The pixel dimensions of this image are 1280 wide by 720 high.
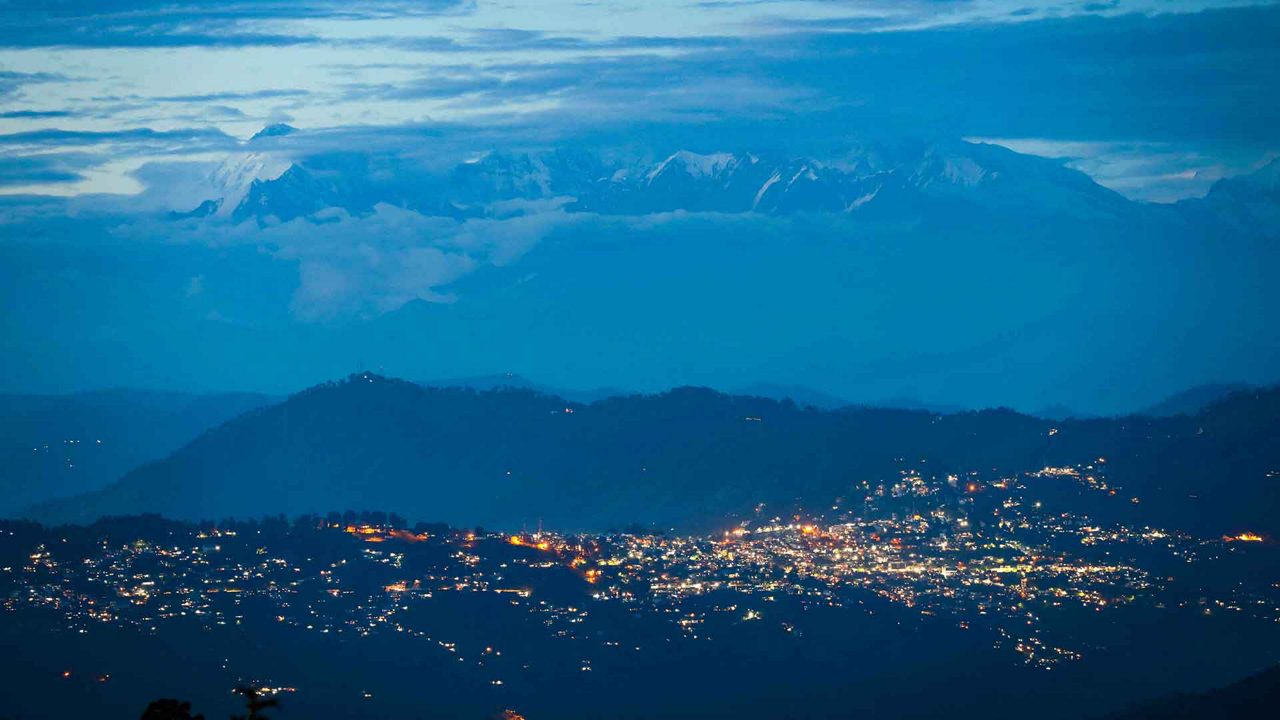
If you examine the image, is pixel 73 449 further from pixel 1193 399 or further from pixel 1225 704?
pixel 1225 704

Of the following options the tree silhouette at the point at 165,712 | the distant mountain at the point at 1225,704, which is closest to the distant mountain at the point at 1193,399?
the distant mountain at the point at 1225,704

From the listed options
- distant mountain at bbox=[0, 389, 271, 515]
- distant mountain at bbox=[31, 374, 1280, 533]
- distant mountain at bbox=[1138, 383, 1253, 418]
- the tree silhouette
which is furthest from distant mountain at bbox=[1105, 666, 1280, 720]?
distant mountain at bbox=[0, 389, 271, 515]

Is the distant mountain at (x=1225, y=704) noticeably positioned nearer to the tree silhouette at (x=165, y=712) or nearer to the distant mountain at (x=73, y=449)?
the tree silhouette at (x=165, y=712)

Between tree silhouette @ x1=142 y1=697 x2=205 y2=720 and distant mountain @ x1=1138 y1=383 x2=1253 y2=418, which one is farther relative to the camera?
distant mountain @ x1=1138 y1=383 x2=1253 y2=418

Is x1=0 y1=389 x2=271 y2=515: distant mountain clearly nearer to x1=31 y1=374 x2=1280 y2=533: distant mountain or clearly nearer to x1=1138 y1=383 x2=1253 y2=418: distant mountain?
x1=31 y1=374 x2=1280 y2=533: distant mountain

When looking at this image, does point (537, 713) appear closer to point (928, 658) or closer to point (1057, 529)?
point (928, 658)

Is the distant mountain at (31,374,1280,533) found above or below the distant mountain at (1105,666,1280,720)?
above
